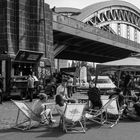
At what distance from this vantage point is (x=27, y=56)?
19.7 m

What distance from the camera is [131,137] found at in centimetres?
798

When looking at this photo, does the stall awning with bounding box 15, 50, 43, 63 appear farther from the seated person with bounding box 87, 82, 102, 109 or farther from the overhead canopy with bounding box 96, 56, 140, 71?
the seated person with bounding box 87, 82, 102, 109

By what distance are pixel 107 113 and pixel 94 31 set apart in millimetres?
35547

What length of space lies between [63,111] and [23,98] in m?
11.1

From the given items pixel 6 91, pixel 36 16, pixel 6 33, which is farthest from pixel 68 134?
pixel 36 16

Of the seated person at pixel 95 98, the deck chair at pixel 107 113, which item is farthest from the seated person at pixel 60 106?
the seated person at pixel 95 98

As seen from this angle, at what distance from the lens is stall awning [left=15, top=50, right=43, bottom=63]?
63.3 ft

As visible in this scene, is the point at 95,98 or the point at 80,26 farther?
the point at 80,26

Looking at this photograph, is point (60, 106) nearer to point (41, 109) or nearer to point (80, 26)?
point (41, 109)

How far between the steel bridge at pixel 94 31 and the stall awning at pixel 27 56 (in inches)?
581

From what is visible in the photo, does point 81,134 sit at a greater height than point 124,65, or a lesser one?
lesser

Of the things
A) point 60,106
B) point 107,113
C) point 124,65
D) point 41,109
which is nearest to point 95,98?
point 107,113

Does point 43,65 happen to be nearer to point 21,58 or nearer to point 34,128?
point 21,58

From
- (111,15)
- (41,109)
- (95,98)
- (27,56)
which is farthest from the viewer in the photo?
(111,15)
